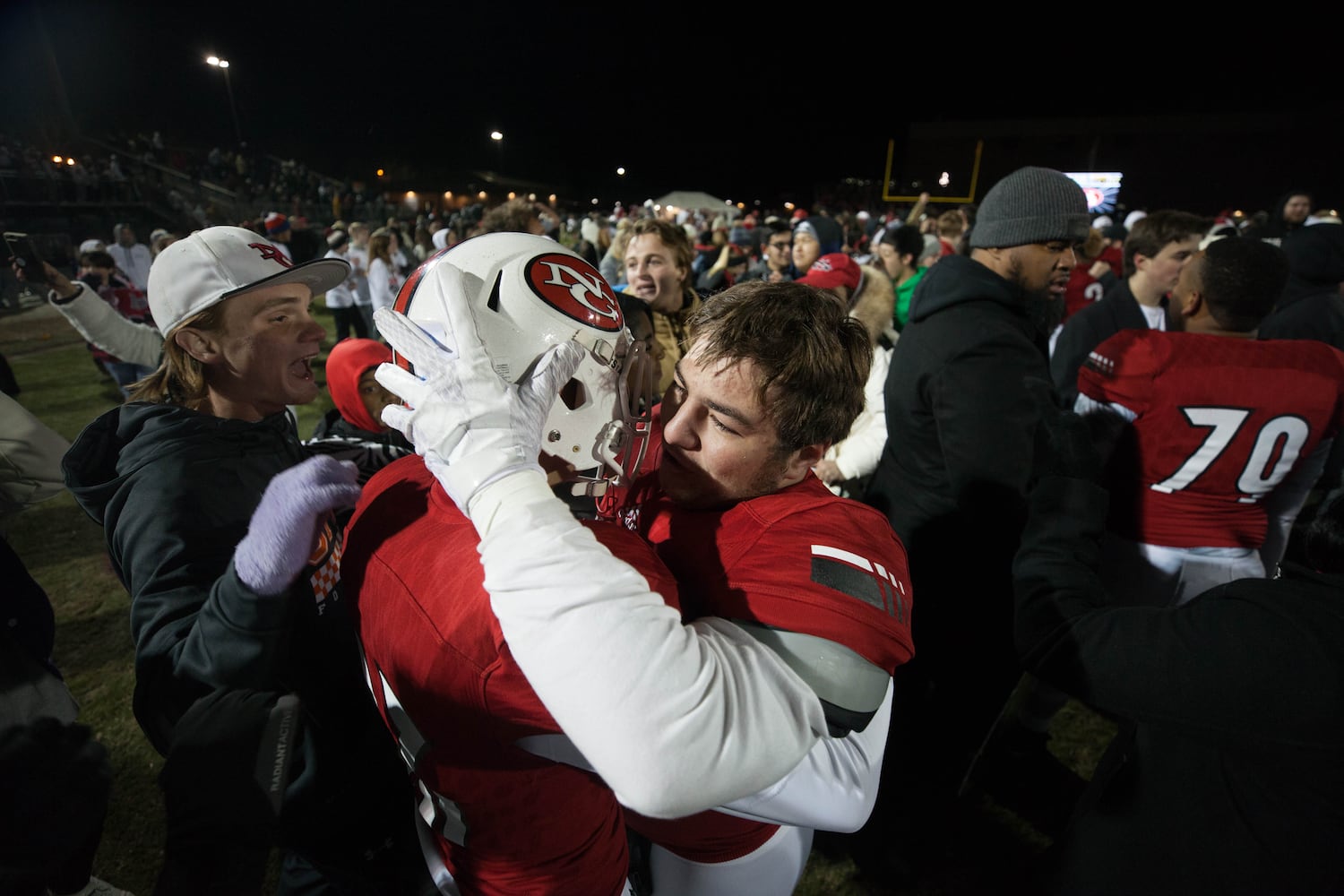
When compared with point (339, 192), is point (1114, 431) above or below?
below

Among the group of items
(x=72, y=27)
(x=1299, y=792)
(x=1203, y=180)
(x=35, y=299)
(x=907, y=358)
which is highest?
(x=72, y=27)

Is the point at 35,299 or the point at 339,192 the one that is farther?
the point at 339,192

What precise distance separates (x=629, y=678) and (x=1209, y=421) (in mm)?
2977

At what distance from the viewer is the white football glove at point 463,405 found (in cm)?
111

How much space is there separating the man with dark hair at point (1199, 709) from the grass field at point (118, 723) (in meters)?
1.29

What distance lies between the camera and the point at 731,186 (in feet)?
147

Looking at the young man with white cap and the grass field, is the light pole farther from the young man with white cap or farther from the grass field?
the young man with white cap

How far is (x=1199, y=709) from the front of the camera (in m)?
1.38

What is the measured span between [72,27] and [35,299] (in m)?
25.3

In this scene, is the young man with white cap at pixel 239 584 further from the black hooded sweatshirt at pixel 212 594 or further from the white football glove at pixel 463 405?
the white football glove at pixel 463 405

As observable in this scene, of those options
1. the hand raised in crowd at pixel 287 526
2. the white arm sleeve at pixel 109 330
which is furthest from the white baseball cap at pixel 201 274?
the white arm sleeve at pixel 109 330

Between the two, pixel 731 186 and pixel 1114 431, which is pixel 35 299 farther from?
pixel 731 186

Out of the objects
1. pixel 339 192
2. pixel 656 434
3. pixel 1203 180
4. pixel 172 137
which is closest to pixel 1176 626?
pixel 656 434

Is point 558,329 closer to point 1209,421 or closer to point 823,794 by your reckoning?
point 823,794
